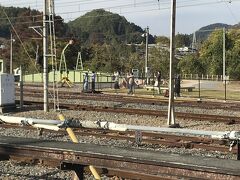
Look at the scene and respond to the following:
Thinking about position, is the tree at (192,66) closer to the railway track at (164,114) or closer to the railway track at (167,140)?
the railway track at (164,114)

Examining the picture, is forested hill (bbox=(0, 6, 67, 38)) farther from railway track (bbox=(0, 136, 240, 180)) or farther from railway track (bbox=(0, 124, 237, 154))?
railway track (bbox=(0, 136, 240, 180))

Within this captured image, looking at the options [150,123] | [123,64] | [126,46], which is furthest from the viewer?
[126,46]

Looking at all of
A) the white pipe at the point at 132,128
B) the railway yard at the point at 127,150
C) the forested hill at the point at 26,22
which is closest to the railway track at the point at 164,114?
the railway yard at the point at 127,150

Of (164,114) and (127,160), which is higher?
(127,160)

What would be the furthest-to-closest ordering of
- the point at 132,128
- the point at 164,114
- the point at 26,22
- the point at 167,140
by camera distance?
the point at 26,22 < the point at 164,114 < the point at 167,140 < the point at 132,128

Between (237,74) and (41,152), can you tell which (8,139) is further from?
(237,74)

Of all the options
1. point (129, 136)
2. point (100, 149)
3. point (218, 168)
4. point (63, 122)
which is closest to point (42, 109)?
point (129, 136)

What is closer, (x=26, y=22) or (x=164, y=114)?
(x=164, y=114)

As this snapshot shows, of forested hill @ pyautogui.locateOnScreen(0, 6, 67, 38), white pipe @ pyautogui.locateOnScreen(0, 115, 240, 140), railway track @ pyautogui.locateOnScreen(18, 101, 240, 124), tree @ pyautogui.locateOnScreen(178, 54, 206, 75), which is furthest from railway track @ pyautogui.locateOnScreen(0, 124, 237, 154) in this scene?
tree @ pyautogui.locateOnScreen(178, 54, 206, 75)

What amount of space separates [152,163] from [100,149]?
44.8 inches

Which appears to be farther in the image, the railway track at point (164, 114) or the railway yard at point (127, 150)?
the railway track at point (164, 114)

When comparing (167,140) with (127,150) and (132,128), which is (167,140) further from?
(127,150)

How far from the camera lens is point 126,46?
13312 centimetres

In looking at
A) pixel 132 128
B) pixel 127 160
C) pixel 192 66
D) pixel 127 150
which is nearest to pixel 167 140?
pixel 132 128
